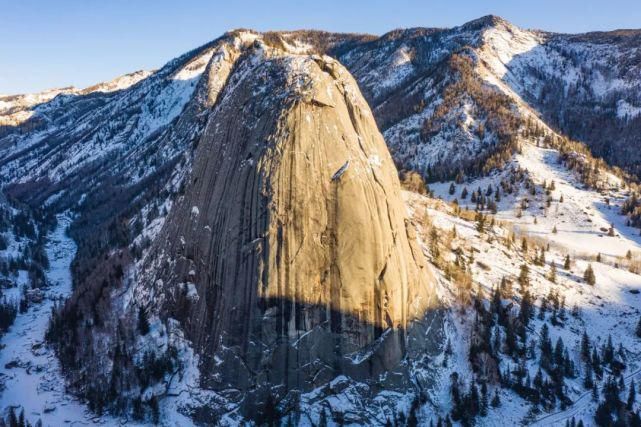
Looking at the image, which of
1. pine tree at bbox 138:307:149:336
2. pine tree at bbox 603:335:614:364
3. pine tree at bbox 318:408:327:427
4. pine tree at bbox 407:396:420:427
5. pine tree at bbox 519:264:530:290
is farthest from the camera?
pine tree at bbox 519:264:530:290

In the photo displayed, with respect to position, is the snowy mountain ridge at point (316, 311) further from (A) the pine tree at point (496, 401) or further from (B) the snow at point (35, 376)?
(B) the snow at point (35, 376)

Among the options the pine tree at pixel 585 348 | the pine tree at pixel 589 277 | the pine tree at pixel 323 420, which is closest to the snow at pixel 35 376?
the pine tree at pixel 323 420

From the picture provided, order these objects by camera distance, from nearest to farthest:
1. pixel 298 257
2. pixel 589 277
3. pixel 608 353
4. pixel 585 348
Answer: pixel 298 257 < pixel 608 353 < pixel 585 348 < pixel 589 277

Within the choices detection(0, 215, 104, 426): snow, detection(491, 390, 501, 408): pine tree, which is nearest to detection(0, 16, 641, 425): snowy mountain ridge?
detection(491, 390, 501, 408): pine tree

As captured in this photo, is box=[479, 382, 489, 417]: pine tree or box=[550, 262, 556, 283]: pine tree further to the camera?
box=[550, 262, 556, 283]: pine tree

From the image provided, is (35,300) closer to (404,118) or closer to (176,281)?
(176,281)

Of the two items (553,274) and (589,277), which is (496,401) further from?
(589,277)

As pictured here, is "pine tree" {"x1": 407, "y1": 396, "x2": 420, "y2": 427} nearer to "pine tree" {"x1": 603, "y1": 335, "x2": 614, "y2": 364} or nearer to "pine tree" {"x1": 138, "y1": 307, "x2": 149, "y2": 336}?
"pine tree" {"x1": 603, "y1": 335, "x2": 614, "y2": 364}

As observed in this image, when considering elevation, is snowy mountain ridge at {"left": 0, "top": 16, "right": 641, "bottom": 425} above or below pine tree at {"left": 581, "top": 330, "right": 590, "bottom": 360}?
above

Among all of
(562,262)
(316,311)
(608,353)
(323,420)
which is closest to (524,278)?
(562,262)
